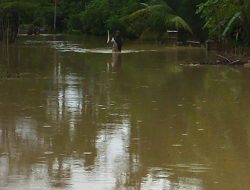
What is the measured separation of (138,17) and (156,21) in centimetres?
388

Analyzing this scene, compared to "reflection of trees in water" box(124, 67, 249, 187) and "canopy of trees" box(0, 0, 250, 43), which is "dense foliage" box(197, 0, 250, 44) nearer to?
"canopy of trees" box(0, 0, 250, 43)

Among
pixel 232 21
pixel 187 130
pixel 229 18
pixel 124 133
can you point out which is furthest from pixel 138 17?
pixel 124 133

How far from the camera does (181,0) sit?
4878 cm

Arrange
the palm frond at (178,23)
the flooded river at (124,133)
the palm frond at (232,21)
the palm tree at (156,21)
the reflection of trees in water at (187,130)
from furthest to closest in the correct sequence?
the palm tree at (156,21)
the palm frond at (178,23)
the palm frond at (232,21)
the reflection of trees in water at (187,130)
the flooded river at (124,133)

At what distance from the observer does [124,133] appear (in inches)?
369

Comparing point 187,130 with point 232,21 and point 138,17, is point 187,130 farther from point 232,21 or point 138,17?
point 138,17

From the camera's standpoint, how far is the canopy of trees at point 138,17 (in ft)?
97.3

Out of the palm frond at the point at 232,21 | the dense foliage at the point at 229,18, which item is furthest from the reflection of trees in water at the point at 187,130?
the palm frond at the point at 232,21

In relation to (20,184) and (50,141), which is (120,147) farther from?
(20,184)

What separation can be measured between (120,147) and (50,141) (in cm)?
112

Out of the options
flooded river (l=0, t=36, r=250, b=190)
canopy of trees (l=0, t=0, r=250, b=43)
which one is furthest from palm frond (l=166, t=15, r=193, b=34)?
flooded river (l=0, t=36, r=250, b=190)

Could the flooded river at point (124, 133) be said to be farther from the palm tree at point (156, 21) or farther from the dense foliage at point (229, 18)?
the palm tree at point (156, 21)

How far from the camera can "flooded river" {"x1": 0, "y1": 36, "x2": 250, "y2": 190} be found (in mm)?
6781

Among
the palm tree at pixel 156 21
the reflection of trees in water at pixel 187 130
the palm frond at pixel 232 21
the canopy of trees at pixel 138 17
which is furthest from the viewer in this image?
the palm tree at pixel 156 21
